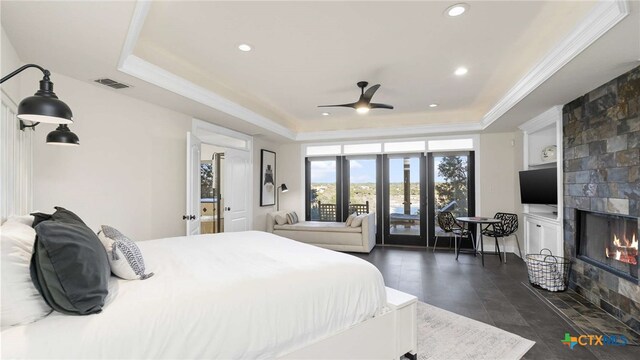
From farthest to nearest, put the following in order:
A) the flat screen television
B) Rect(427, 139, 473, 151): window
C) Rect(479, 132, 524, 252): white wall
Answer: Rect(427, 139, 473, 151): window
Rect(479, 132, 524, 252): white wall
the flat screen television

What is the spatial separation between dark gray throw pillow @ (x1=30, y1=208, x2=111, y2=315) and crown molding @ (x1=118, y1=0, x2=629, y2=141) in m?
1.50

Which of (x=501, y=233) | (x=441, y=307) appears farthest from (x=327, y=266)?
(x=501, y=233)

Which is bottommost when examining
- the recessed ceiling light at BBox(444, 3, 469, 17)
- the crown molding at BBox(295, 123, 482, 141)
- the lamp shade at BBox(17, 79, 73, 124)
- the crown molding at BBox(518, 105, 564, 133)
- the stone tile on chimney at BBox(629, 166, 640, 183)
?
the stone tile on chimney at BBox(629, 166, 640, 183)

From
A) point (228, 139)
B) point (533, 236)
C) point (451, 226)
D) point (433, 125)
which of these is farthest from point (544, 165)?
point (228, 139)

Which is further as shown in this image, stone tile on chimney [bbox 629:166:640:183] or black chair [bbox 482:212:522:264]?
black chair [bbox 482:212:522:264]

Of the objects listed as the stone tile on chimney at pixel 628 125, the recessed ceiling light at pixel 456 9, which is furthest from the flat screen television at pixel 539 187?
the recessed ceiling light at pixel 456 9

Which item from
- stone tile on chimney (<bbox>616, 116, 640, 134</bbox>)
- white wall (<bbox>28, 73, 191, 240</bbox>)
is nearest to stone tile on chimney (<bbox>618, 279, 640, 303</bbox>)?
stone tile on chimney (<bbox>616, 116, 640, 134</bbox>)

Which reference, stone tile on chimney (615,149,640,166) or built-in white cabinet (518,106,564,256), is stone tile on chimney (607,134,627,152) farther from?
built-in white cabinet (518,106,564,256)

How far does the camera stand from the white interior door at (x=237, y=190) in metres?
5.55

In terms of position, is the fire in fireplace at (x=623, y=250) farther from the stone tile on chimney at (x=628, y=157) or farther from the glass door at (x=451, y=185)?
the glass door at (x=451, y=185)

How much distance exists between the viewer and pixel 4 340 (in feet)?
3.67

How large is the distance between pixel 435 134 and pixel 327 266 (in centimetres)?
493

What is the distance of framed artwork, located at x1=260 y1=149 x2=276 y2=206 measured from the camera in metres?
6.66

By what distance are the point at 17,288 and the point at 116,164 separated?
254cm
